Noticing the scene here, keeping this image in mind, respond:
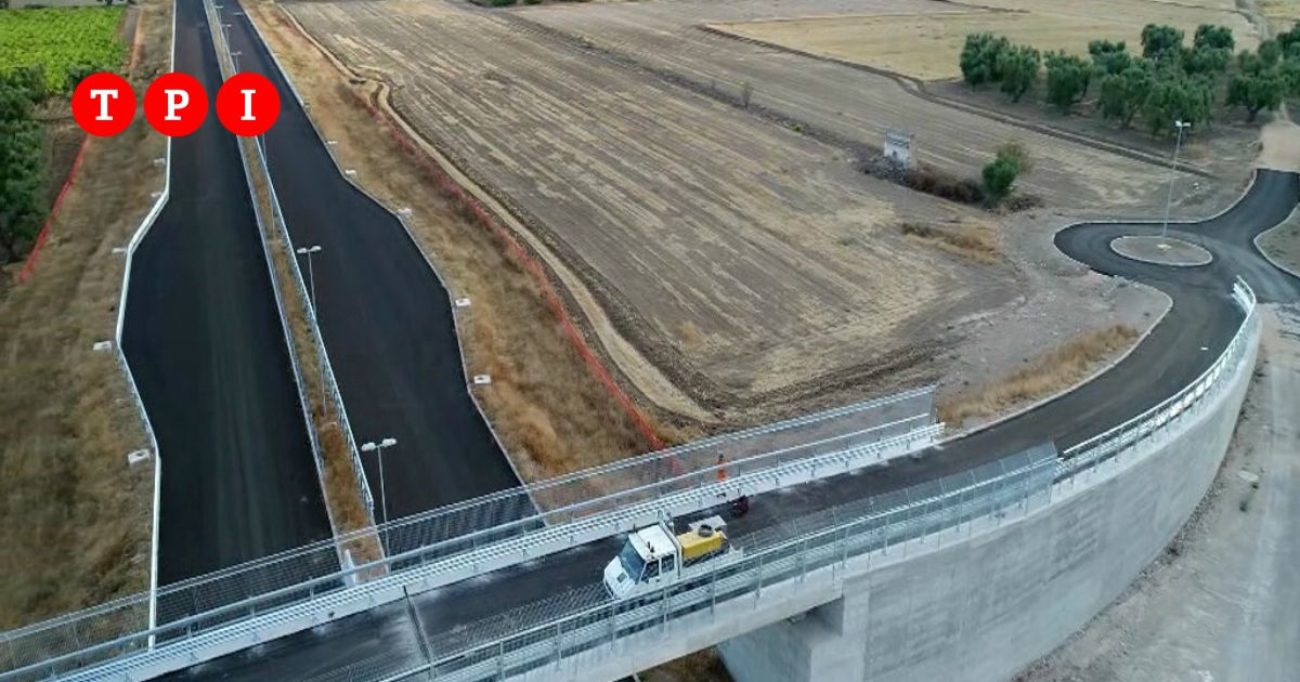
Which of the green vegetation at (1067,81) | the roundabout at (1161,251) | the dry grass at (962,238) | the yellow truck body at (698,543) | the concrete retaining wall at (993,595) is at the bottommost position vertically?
the concrete retaining wall at (993,595)

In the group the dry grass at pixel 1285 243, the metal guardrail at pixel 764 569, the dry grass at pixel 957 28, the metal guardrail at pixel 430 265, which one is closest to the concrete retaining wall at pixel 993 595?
the metal guardrail at pixel 764 569

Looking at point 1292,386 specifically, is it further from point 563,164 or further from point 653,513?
point 563,164

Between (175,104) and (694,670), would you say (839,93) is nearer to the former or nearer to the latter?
(175,104)

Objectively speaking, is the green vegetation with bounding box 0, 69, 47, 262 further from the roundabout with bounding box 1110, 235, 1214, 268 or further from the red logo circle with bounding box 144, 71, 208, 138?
the roundabout with bounding box 1110, 235, 1214, 268

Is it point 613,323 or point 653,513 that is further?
point 613,323

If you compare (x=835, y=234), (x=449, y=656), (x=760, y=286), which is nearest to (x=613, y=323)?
(x=760, y=286)

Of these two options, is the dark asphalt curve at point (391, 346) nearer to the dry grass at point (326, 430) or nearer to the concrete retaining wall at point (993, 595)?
the dry grass at point (326, 430)
